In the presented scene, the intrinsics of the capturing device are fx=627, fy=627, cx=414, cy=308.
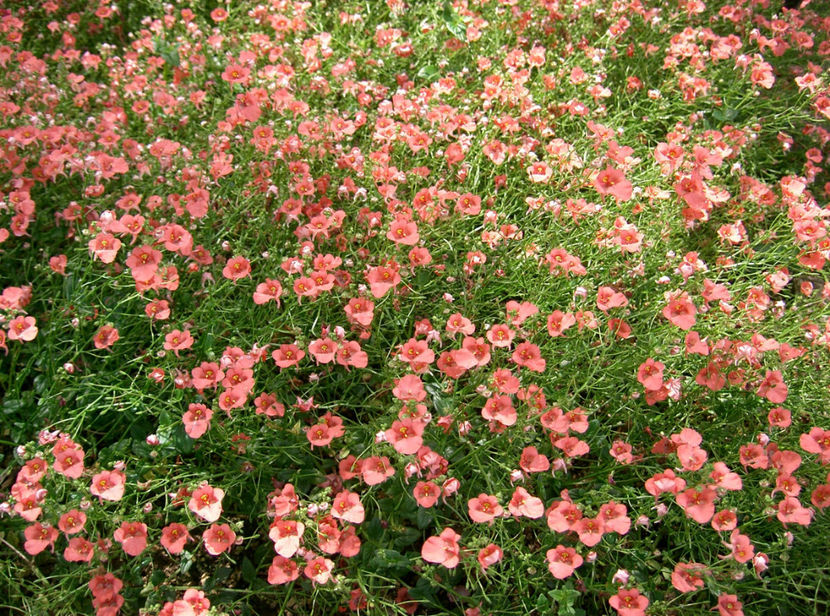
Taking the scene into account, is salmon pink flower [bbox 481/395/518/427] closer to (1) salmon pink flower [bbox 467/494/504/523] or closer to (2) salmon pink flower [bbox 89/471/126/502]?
(1) salmon pink flower [bbox 467/494/504/523]

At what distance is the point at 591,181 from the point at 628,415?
120 cm

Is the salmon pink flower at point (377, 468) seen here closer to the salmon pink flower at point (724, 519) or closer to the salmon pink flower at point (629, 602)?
the salmon pink flower at point (629, 602)

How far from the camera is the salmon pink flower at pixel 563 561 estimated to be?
2199 millimetres

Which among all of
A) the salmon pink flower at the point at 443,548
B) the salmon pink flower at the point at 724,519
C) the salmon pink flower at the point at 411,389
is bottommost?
Answer: the salmon pink flower at the point at 443,548

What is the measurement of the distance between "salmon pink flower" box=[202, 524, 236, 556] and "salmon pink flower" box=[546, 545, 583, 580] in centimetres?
114

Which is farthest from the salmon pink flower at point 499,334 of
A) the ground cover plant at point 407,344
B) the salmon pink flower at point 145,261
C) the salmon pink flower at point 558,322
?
the salmon pink flower at point 145,261

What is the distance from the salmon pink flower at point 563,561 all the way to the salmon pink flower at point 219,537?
1.14m

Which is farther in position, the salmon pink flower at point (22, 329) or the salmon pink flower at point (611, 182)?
the salmon pink flower at point (611, 182)

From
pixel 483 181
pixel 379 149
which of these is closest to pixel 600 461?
pixel 483 181

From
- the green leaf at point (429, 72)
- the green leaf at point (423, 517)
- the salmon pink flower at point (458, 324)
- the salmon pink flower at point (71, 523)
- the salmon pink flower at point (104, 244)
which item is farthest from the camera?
the green leaf at point (429, 72)

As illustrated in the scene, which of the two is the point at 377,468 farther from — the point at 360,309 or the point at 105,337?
the point at 105,337

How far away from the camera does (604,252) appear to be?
3131 mm

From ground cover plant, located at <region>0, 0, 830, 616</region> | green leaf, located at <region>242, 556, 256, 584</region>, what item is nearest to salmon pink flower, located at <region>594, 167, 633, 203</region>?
ground cover plant, located at <region>0, 0, 830, 616</region>

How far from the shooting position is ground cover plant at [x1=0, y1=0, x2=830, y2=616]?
91.8 inches
